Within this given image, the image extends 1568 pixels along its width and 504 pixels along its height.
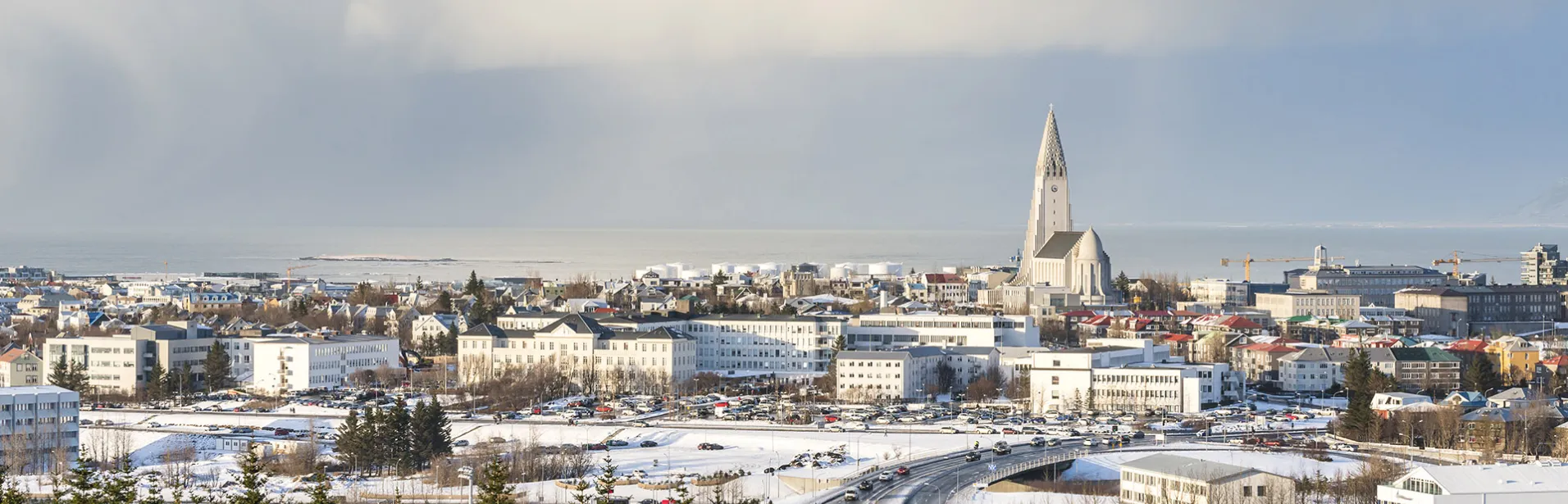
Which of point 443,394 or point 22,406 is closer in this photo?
point 22,406

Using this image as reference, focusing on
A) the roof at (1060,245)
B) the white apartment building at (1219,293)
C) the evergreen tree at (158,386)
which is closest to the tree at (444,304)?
the evergreen tree at (158,386)

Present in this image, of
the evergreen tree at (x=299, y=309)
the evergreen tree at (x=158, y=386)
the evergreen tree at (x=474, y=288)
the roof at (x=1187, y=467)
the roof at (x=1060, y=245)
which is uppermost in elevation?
the roof at (x=1060, y=245)

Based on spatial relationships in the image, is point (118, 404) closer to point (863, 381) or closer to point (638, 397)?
point (638, 397)

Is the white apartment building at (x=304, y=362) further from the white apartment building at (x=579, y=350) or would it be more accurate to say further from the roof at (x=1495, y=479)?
the roof at (x=1495, y=479)

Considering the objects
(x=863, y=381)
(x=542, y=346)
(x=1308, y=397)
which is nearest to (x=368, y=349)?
(x=542, y=346)

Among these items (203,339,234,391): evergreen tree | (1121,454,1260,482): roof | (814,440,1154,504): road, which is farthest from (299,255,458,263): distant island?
(1121,454,1260,482): roof

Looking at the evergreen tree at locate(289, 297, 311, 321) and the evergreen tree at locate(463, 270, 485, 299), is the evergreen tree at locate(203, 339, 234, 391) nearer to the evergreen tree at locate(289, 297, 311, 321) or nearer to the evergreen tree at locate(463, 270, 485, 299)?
the evergreen tree at locate(289, 297, 311, 321)
